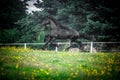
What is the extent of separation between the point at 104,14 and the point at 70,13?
21.8 feet

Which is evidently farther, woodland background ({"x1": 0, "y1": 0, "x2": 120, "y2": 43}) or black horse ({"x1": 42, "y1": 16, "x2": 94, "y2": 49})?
woodland background ({"x1": 0, "y1": 0, "x2": 120, "y2": 43})

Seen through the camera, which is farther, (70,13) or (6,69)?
(70,13)

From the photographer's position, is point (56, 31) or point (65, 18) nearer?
point (56, 31)

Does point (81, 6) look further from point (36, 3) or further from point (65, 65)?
point (65, 65)

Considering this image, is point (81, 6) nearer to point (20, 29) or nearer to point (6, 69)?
point (20, 29)

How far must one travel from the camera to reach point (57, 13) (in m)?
33.7

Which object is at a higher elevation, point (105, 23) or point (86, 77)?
point (105, 23)

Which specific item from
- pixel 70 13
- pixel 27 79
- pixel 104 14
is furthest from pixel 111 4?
pixel 27 79

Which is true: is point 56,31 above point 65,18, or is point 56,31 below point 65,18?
below

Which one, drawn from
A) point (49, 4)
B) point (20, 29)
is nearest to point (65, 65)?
point (20, 29)

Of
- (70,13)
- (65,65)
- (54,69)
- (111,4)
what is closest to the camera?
(54,69)

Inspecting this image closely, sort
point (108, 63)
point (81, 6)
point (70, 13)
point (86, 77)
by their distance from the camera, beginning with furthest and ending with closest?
point (70, 13) < point (81, 6) < point (108, 63) < point (86, 77)

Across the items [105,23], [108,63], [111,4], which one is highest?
[111,4]

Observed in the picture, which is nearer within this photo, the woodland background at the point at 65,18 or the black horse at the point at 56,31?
the black horse at the point at 56,31
